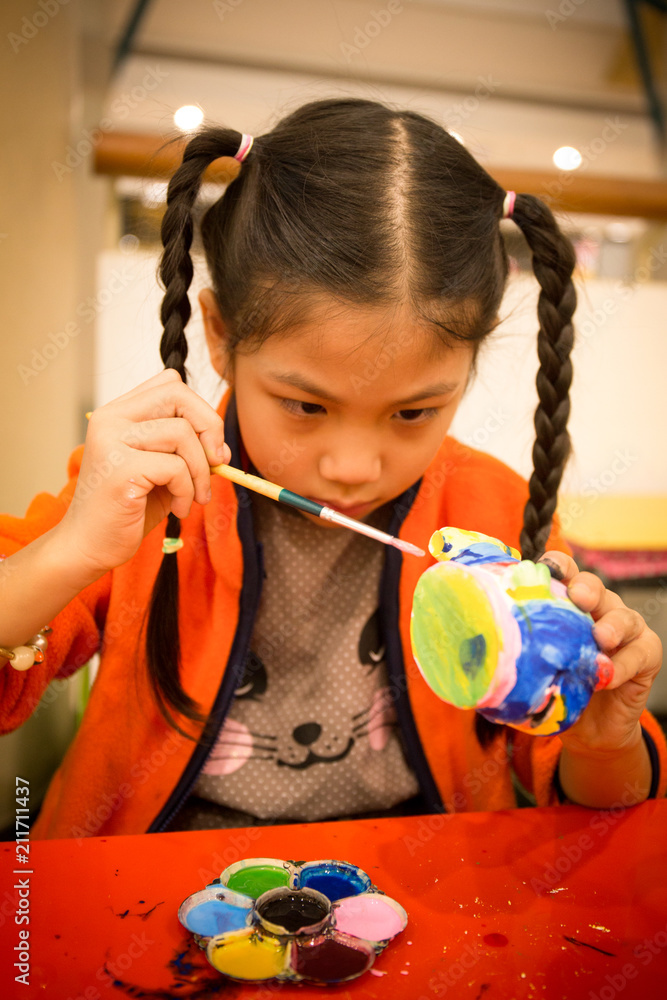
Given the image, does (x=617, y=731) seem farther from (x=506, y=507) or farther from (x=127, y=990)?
(x=127, y=990)

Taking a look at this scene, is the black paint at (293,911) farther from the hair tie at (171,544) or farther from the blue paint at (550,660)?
the hair tie at (171,544)

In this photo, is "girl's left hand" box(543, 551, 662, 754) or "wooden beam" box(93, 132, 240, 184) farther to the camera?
"wooden beam" box(93, 132, 240, 184)

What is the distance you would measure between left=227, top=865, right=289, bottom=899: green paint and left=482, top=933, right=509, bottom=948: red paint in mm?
165

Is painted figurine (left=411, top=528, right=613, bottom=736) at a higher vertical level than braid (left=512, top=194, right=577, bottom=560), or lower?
lower

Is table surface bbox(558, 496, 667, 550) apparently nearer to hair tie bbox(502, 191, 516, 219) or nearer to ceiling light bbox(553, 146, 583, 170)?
hair tie bbox(502, 191, 516, 219)

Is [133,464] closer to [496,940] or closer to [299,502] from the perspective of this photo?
[299,502]

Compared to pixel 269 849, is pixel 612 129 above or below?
above

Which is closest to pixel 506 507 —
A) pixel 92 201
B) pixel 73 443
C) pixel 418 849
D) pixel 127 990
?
pixel 418 849

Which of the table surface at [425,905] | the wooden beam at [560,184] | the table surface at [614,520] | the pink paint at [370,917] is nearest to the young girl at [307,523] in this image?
the table surface at [425,905]

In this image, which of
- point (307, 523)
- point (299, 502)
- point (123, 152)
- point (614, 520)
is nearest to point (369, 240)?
point (299, 502)

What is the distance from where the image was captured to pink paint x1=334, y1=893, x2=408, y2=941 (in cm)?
55

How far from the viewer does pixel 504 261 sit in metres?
0.93

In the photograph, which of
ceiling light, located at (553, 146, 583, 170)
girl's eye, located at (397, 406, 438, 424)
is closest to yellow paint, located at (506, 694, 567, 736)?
girl's eye, located at (397, 406, 438, 424)

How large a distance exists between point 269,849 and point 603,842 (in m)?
0.33
